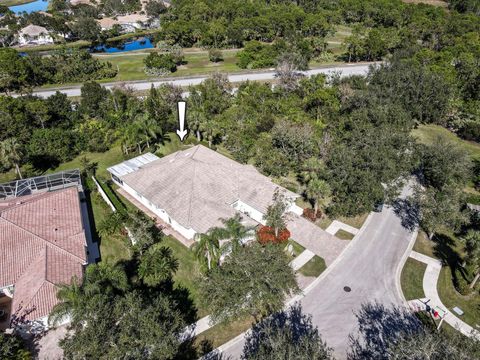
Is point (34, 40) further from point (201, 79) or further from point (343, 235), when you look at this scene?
point (343, 235)

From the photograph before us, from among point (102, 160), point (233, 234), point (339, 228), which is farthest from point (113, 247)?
point (339, 228)

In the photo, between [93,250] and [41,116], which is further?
[41,116]

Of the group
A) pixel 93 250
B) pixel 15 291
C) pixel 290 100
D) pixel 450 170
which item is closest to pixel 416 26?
pixel 290 100

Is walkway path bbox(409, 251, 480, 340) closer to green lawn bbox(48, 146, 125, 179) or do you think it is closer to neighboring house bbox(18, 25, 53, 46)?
green lawn bbox(48, 146, 125, 179)

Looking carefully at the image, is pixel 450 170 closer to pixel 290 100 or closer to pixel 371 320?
pixel 371 320

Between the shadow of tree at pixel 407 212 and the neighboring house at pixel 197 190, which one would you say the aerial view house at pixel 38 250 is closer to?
the neighboring house at pixel 197 190
